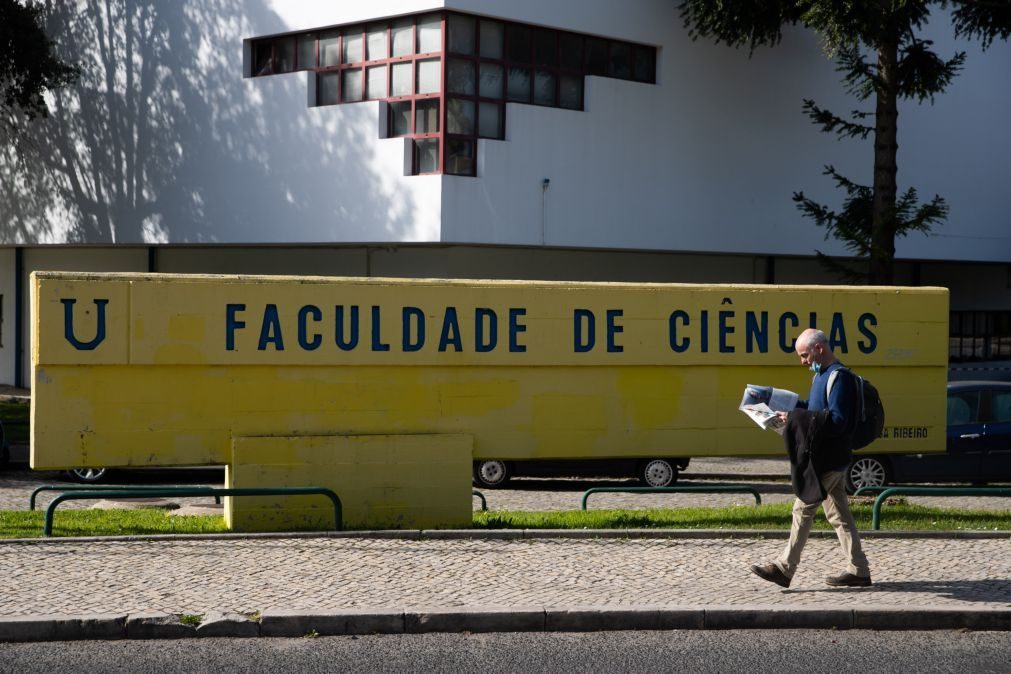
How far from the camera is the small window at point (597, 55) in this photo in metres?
25.2

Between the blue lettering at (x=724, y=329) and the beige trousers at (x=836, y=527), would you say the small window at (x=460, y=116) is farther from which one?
the beige trousers at (x=836, y=527)

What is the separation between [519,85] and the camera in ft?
79.5

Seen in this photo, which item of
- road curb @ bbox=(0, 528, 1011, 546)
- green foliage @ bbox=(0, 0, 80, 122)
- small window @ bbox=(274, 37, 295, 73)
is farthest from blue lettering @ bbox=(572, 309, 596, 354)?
green foliage @ bbox=(0, 0, 80, 122)

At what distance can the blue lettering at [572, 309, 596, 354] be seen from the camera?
450 inches

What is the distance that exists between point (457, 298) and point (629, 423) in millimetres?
1956

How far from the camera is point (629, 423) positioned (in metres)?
11.6

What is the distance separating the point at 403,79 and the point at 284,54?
11.0 feet

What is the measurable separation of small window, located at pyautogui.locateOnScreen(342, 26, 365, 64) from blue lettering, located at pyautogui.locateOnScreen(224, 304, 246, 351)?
14674 mm

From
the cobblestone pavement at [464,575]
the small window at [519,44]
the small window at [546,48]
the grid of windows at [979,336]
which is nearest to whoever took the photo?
the cobblestone pavement at [464,575]

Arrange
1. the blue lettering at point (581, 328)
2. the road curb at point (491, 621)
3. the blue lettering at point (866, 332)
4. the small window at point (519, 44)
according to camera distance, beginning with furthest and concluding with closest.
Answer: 1. the small window at point (519, 44)
2. the blue lettering at point (866, 332)
3. the blue lettering at point (581, 328)
4. the road curb at point (491, 621)

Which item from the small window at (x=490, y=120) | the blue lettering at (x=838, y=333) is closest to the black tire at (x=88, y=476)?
the small window at (x=490, y=120)

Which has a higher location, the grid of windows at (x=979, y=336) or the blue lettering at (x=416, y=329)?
the blue lettering at (x=416, y=329)

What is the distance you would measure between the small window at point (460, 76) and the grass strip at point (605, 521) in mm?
12445

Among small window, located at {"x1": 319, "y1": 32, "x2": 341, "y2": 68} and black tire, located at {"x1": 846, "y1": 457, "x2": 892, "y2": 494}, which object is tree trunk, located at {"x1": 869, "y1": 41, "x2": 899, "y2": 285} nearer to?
black tire, located at {"x1": 846, "y1": 457, "x2": 892, "y2": 494}
